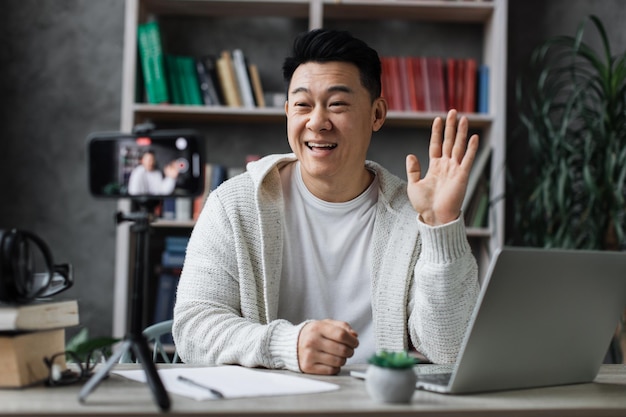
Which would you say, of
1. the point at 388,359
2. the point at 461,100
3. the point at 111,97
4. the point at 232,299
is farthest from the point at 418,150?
the point at 388,359

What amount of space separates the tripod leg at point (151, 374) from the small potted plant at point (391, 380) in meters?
0.27

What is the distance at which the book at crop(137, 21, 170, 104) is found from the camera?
322cm

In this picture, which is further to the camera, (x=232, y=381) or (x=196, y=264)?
(x=196, y=264)

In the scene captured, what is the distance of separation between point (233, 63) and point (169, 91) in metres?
0.29

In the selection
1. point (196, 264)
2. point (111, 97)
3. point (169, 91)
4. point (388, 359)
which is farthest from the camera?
point (111, 97)

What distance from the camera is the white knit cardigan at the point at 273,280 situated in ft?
4.73

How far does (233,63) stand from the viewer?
330 cm

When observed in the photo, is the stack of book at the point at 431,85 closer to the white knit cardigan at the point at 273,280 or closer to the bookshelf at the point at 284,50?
the bookshelf at the point at 284,50

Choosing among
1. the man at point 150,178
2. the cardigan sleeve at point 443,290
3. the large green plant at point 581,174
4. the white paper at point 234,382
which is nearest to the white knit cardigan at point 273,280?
the cardigan sleeve at point 443,290

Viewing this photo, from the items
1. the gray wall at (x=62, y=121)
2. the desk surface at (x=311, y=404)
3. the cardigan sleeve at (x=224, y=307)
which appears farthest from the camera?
the gray wall at (x=62, y=121)

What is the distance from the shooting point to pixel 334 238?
1.89 m

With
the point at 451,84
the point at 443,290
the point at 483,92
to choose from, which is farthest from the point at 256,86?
the point at 443,290

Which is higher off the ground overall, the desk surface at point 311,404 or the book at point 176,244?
the book at point 176,244

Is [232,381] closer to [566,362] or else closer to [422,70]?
[566,362]
